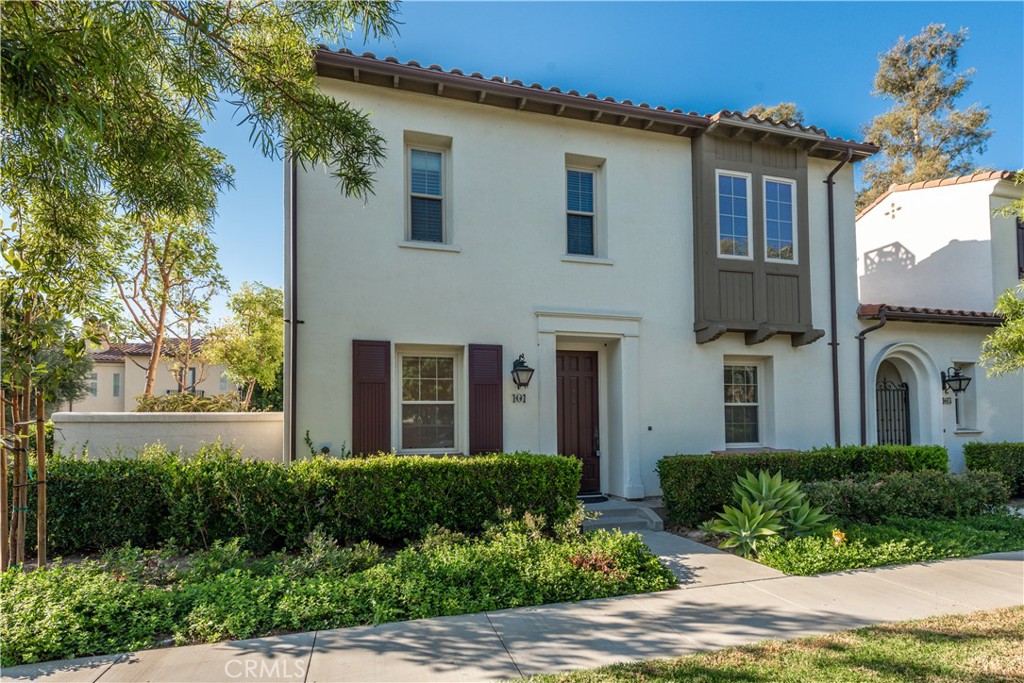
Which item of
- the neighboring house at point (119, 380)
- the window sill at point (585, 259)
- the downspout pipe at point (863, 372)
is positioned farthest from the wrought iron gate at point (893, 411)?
the neighboring house at point (119, 380)

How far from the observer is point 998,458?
1125 cm

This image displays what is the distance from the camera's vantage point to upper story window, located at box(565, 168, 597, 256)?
32.0 feet

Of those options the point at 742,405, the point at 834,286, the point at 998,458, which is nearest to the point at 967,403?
the point at 998,458

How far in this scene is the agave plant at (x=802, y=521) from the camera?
7.28 meters

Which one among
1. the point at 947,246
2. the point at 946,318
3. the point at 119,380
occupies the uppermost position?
the point at 947,246

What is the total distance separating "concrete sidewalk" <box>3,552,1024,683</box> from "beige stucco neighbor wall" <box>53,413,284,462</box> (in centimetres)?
431

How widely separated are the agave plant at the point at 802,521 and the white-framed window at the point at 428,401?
4565 mm

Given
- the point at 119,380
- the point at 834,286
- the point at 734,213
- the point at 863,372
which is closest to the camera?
the point at 734,213

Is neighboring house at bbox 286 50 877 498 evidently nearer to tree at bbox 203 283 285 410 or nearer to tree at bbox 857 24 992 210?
tree at bbox 203 283 285 410

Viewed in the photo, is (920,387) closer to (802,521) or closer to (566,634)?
(802,521)

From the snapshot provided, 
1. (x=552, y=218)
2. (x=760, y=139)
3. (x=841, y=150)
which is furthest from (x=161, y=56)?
(x=841, y=150)

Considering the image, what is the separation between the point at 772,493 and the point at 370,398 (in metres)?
5.46

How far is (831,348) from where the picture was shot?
35.4 ft

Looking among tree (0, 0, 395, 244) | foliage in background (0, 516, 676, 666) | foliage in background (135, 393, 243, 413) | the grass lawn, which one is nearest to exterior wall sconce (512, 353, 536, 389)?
foliage in background (0, 516, 676, 666)
